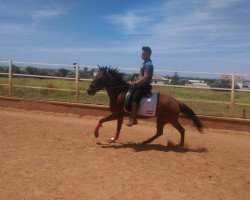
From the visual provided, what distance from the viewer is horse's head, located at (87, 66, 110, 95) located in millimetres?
9164

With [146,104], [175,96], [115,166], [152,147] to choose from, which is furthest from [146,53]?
[175,96]

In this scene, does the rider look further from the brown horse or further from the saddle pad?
the brown horse

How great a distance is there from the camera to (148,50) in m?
8.90

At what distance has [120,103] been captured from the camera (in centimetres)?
921

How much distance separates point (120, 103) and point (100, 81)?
705 mm

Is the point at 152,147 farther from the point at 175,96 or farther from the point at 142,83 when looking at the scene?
the point at 175,96

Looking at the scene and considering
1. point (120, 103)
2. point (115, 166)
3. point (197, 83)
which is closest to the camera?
point (115, 166)

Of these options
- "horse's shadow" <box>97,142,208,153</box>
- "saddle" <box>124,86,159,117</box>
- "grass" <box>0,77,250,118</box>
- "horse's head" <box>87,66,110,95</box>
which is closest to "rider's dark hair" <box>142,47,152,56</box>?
"saddle" <box>124,86,159,117</box>

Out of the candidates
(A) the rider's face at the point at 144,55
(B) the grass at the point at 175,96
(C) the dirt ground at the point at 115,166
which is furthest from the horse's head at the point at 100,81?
(B) the grass at the point at 175,96

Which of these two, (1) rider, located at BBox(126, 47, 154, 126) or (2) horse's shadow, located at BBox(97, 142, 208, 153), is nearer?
(2) horse's shadow, located at BBox(97, 142, 208, 153)

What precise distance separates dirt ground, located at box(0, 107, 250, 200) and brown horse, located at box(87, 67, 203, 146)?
0.51 meters

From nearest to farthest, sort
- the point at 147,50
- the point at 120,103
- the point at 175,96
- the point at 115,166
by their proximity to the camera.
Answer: the point at 115,166 → the point at 147,50 → the point at 120,103 → the point at 175,96

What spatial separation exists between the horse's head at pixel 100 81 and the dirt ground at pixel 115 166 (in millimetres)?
1268

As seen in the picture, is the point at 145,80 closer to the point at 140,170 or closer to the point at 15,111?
the point at 140,170
